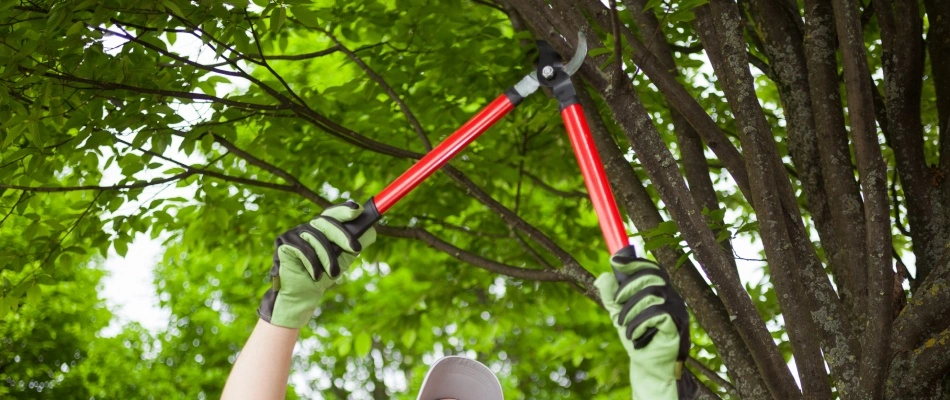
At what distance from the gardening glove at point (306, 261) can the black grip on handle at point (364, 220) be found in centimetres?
2

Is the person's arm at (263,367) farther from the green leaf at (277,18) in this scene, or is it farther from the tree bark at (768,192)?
the tree bark at (768,192)

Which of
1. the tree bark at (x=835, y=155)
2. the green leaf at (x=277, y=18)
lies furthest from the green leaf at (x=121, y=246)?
the tree bark at (x=835, y=155)

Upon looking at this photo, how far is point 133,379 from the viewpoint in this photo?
1252 centimetres

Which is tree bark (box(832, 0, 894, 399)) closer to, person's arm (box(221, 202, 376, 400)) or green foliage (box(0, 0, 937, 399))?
green foliage (box(0, 0, 937, 399))

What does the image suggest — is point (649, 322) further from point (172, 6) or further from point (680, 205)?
point (172, 6)

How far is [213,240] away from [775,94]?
351 centimetres

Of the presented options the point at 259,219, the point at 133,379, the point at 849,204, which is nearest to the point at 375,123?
the point at 259,219

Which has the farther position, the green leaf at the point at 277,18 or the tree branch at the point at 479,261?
the tree branch at the point at 479,261

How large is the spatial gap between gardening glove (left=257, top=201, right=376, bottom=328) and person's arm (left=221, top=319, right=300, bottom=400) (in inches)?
1.4

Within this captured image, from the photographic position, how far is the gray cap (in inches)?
127

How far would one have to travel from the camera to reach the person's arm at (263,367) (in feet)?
7.25

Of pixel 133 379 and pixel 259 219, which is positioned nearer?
pixel 259 219

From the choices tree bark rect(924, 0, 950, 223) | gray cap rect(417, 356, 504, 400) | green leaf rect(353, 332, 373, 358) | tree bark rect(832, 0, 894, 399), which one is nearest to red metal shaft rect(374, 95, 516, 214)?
gray cap rect(417, 356, 504, 400)

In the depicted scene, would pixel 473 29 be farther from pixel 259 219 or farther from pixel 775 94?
pixel 775 94
